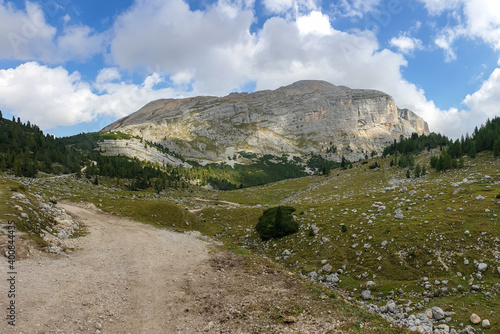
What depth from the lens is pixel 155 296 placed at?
15117 millimetres

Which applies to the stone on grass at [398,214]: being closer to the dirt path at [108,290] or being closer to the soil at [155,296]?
the soil at [155,296]

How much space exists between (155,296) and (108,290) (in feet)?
9.79

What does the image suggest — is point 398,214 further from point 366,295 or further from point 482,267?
point 366,295

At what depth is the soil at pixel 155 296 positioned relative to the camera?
11.6 meters

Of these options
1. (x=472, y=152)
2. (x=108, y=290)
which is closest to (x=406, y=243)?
(x=108, y=290)

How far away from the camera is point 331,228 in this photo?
29.9 meters

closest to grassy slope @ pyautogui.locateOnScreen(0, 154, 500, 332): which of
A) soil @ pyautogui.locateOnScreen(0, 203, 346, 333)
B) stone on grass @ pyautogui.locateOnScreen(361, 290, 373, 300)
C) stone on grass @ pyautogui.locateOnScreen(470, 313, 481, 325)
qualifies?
stone on grass @ pyautogui.locateOnScreen(470, 313, 481, 325)

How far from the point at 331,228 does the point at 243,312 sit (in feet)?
64.6

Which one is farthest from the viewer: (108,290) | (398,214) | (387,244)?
(398,214)

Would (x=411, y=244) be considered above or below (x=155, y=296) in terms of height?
above

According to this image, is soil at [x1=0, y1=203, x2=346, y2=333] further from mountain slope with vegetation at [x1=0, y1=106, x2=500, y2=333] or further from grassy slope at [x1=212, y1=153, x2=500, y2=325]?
grassy slope at [x1=212, y1=153, x2=500, y2=325]

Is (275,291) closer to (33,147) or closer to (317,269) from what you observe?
(317,269)

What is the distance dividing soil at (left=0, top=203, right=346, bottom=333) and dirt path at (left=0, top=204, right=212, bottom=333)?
4 cm

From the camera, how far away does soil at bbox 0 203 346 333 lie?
11.6m
